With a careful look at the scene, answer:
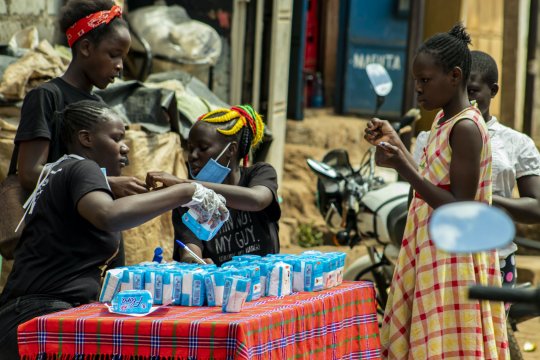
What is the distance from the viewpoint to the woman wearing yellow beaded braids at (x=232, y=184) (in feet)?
16.1

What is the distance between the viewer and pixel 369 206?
8008 mm

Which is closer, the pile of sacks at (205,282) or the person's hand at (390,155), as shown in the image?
the pile of sacks at (205,282)

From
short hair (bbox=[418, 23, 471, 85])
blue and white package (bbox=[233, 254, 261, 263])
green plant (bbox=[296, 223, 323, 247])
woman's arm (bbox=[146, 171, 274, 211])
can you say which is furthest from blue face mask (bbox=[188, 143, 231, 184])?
green plant (bbox=[296, 223, 323, 247])

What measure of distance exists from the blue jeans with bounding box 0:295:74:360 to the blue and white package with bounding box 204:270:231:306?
0.51 m

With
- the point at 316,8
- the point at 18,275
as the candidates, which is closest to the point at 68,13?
the point at 18,275

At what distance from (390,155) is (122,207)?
1074mm

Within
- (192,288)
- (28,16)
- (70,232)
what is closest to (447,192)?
(192,288)

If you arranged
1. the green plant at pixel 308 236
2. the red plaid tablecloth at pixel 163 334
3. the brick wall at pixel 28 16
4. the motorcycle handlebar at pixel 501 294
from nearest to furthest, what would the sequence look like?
the motorcycle handlebar at pixel 501 294, the red plaid tablecloth at pixel 163 334, the brick wall at pixel 28 16, the green plant at pixel 308 236

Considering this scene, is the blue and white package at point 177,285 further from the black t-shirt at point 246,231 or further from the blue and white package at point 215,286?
the black t-shirt at point 246,231

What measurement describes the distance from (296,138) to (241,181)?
28.5ft

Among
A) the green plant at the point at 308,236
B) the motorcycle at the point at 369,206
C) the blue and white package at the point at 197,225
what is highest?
the blue and white package at the point at 197,225

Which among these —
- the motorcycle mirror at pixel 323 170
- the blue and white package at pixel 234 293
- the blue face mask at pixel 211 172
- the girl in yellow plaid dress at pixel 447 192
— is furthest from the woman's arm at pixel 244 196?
the motorcycle mirror at pixel 323 170

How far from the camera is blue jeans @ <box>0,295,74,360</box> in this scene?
13.3 feet

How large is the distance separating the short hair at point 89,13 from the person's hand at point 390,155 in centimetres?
143
